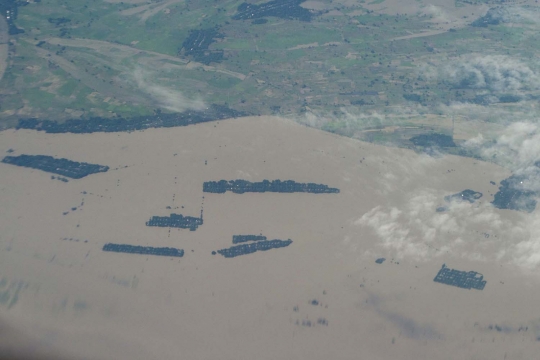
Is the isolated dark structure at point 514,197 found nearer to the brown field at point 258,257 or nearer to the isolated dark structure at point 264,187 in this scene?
the brown field at point 258,257

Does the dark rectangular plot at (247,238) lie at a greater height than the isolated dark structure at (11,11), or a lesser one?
lesser

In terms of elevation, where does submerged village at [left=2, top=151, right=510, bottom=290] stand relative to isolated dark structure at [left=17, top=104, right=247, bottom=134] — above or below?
below

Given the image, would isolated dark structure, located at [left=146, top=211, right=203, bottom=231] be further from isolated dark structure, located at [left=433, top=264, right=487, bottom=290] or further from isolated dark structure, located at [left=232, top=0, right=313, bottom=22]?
isolated dark structure, located at [left=232, top=0, right=313, bottom=22]

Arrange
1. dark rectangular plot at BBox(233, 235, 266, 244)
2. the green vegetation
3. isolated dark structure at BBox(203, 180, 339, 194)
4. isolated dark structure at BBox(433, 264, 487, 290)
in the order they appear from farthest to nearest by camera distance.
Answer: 1. the green vegetation
2. isolated dark structure at BBox(203, 180, 339, 194)
3. dark rectangular plot at BBox(233, 235, 266, 244)
4. isolated dark structure at BBox(433, 264, 487, 290)

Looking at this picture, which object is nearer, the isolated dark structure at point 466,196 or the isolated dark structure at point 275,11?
the isolated dark structure at point 466,196

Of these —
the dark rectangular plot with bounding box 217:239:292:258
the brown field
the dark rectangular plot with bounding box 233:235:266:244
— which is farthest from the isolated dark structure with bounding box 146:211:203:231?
the dark rectangular plot with bounding box 217:239:292:258

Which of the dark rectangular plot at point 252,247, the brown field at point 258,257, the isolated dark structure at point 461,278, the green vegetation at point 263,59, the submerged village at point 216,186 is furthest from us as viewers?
the green vegetation at point 263,59

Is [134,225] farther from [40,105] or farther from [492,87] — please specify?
[492,87]

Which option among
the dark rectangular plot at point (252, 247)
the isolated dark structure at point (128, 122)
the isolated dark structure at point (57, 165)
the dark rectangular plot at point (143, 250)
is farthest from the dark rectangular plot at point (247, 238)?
the isolated dark structure at point (128, 122)
